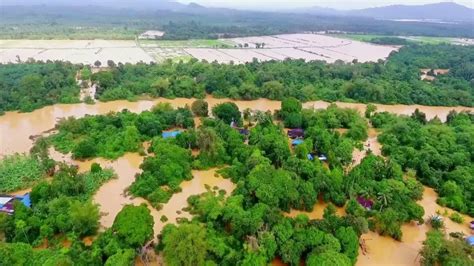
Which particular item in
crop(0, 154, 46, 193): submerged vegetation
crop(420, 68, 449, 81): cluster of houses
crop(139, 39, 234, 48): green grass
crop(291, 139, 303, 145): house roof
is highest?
crop(139, 39, 234, 48): green grass

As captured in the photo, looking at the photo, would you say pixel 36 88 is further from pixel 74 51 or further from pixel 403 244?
pixel 403 244

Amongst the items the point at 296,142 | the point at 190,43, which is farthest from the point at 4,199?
the point at 190,43

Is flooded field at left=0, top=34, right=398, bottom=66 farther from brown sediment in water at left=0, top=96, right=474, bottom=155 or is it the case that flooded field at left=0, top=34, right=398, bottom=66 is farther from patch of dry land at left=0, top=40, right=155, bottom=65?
brown sediment in water at left=0, top=96, right=474, bottom=155

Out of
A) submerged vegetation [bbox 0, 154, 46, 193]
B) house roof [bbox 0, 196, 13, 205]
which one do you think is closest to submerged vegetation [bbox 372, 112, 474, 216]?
submerged vegetation [bbox 0, 154, 46, 193]

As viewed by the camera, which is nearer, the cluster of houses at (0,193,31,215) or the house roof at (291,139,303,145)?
the cluster of houses at (0,193,31,215)

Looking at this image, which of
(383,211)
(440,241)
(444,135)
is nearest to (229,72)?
(444,135)

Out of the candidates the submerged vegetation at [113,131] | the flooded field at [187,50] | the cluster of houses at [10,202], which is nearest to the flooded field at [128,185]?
the submerged vegetation at [113,131]
